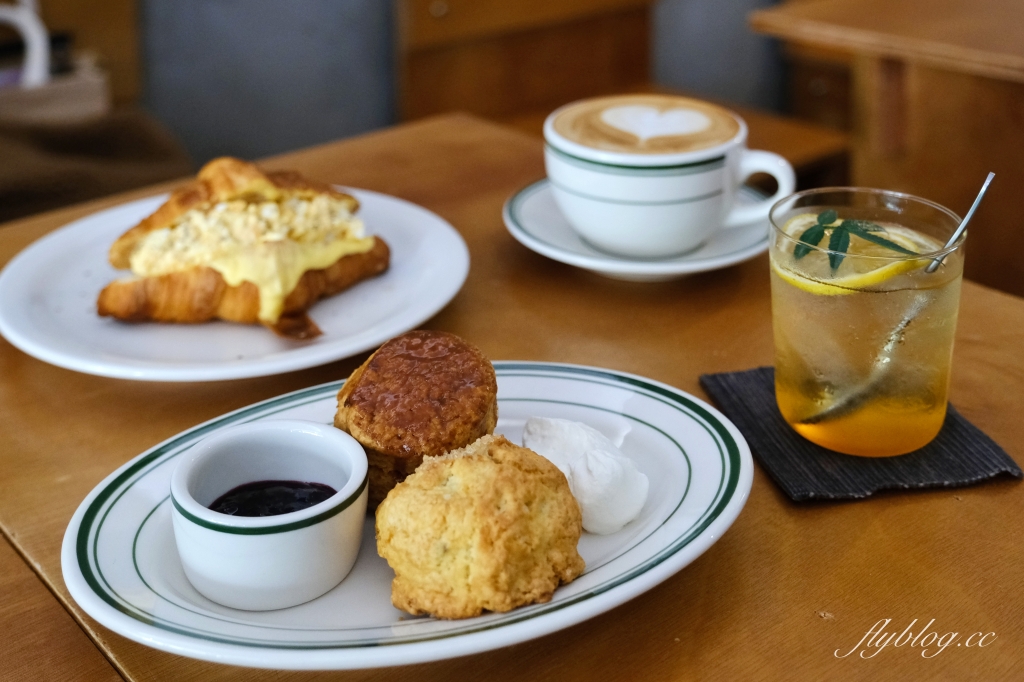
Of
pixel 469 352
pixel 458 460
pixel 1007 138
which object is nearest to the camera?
pixel 458 460

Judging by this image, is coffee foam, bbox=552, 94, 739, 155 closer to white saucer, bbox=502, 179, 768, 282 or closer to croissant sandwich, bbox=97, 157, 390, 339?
white saucer, bbox=502, 179, 768, 282

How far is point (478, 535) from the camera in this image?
0.56m

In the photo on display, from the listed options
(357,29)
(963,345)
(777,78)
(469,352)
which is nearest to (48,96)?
(357,29)

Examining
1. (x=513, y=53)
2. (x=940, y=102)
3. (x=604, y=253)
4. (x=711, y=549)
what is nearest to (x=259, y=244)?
(x=604, y=253)

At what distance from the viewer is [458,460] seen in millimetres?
594

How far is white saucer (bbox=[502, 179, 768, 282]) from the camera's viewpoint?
105 centimetres

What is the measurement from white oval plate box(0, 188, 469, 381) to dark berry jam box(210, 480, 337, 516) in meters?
0.23

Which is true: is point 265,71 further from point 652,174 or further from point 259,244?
point 652,174

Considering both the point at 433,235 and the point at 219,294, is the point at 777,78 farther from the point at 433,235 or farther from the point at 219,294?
the point at 219,294

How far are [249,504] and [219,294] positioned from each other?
0.43 meters

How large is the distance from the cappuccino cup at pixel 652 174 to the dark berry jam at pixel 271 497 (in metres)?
0.53

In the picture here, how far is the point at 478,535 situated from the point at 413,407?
0.45ft

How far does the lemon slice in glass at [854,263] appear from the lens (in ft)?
2.24

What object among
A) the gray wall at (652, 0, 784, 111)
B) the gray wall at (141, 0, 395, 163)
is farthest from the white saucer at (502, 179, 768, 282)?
the gray wall at (652, 0, 784, 111)
